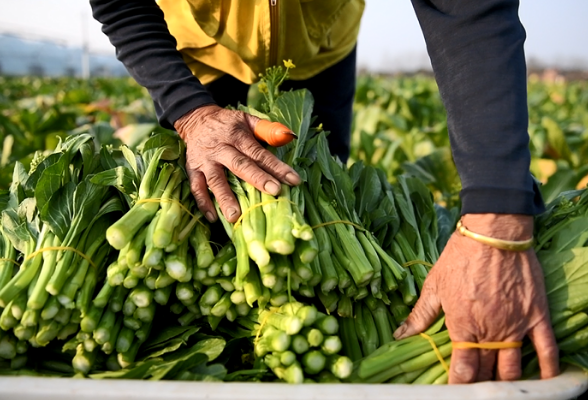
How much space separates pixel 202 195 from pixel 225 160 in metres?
0.16

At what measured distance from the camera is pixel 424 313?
1886mm

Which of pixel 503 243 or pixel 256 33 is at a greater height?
pixel 256 33

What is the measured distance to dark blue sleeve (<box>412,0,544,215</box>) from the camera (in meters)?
1.72

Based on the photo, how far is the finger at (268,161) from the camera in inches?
80.6

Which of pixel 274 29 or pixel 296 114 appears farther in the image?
pixel 274 29

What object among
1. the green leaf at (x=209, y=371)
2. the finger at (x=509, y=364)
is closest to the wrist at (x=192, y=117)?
the green leaf at (x=209, y=371)

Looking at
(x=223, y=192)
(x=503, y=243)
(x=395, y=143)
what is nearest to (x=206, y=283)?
(x=223, y=192)

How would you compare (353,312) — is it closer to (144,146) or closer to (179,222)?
(179,222)

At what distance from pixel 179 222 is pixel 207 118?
512 mm

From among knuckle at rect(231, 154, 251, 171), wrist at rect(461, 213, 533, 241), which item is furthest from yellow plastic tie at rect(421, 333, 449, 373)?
knuckle at rect(231, 154, 251, 171)

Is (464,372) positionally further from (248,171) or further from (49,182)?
(49,182)

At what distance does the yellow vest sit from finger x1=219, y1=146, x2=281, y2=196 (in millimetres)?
895

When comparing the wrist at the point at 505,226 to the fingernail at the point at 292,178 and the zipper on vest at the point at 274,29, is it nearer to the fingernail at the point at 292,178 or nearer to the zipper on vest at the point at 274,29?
the fingernail at the point at 292,178

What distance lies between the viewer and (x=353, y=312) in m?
2.04
